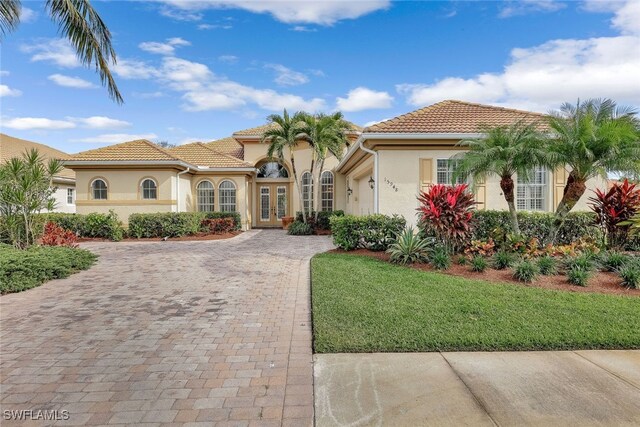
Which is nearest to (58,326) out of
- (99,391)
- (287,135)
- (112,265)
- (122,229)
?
(99,391)

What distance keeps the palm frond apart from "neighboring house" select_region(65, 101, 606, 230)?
24.3 feet

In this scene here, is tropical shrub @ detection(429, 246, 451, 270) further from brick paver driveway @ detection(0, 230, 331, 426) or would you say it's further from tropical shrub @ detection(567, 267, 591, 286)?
brick paver driveway @ detection(0, 230, 331, 426)

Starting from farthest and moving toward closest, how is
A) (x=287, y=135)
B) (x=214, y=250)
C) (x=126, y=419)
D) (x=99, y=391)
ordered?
1. (x=287, y=135)
2. (x=214, y=250)
3. (x=99, y=391)
4. (x=126, y=419)

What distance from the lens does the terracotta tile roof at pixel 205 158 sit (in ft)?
65.2

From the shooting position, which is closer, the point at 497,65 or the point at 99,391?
the point at 99,391

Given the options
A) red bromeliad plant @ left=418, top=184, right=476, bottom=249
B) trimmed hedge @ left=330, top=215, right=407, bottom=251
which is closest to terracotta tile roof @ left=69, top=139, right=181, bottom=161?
trimmed hedge @ left=330, top=215, right=407, bottom=251

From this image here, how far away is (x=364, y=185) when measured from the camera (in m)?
16.1

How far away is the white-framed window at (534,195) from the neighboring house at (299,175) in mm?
32

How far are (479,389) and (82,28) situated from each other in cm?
1125

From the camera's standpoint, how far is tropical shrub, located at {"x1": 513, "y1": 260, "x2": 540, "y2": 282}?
676 cm

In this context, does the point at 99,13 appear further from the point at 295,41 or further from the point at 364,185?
the point at 364,185

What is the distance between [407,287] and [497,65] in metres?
11.2

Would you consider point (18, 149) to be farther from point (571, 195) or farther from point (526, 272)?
point (571, 195)

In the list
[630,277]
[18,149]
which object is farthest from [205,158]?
[630,277]
